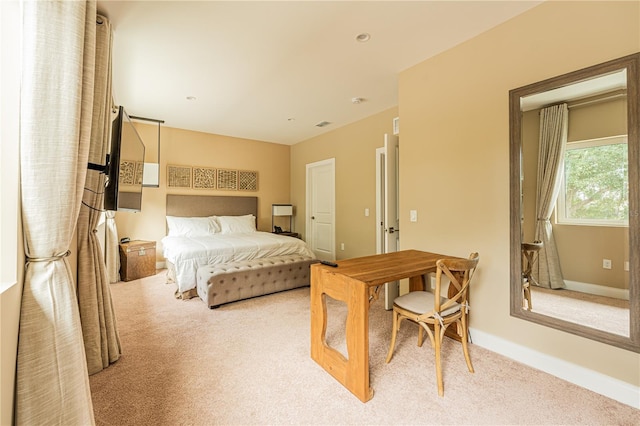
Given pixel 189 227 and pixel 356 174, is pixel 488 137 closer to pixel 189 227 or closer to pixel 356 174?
pixel 356 174

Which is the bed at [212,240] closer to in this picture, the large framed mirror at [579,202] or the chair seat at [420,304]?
the chair seat at [420,304]

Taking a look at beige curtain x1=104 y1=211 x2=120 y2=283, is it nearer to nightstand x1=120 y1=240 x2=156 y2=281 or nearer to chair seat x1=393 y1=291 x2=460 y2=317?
nightstand x1=120 y1=240 x2=156 y2=281

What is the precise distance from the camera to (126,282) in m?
4.17

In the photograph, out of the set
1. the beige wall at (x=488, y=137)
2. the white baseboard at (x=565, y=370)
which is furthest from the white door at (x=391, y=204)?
the white baseboard at (x=565, y=370)

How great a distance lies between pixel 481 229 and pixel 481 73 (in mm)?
1326

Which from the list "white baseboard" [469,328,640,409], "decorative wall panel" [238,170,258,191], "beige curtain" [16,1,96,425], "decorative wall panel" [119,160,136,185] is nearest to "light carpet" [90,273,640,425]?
"white baseboard" [469,328,640,409]

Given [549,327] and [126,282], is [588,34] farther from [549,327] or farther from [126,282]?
[126,282]

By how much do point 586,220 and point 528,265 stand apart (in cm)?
47

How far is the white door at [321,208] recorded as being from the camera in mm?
5391

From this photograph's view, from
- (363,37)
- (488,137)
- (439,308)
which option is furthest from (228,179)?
(439,308)

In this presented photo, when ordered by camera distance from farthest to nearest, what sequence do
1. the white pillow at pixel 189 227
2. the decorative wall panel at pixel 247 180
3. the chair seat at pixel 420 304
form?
the decorative wall panel at pixel 247 180
the white pillow at pixel 189 227
the chair seat at pixel 420 304

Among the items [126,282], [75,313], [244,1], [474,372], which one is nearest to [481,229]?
[474,372]

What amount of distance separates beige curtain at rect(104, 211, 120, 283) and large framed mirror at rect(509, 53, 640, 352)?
5.10 meters

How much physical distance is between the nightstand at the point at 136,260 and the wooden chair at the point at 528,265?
16.4ft
